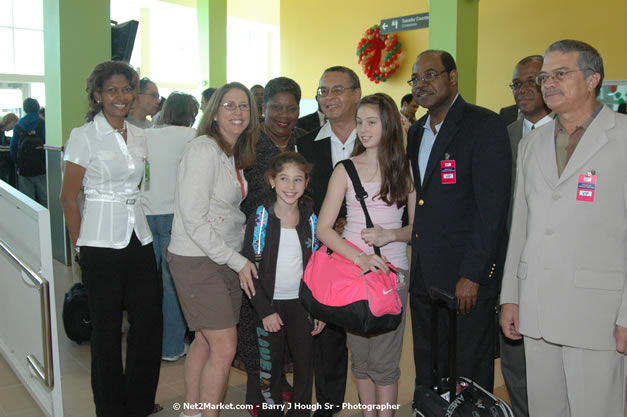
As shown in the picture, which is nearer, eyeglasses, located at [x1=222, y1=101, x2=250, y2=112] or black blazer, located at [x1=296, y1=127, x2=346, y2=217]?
eyeglasses, located at [x1=222, y1=101, x2=250, y2=112]

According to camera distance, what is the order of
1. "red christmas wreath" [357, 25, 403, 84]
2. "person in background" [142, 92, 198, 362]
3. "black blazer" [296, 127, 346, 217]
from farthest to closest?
"red christmas wreath" [357, 25, 403, 84], "person in background" [142, 92, 198, 362], "black blazer" [296, 127, 346, 217]

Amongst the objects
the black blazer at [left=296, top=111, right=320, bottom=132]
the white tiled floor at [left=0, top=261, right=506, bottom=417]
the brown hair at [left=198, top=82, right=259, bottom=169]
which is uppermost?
the black blazer at [left=296, top=111, right=320, bottom=132]

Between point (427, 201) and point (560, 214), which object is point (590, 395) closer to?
point (560, 214)

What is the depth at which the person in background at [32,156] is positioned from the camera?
22.4 ft

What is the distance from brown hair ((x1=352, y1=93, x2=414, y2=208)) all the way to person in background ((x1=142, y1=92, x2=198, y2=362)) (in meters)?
1.61

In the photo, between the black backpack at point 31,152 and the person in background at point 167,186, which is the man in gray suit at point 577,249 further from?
the black backpack at point 31,152

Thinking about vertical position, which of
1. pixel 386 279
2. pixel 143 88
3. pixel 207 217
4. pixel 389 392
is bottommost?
pixel 389 392

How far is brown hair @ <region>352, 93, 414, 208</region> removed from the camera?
240cm

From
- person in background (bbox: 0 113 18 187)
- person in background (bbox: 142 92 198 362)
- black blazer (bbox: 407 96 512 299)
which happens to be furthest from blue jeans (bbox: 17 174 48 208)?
black blazer (bbox: 407 96 512 299)

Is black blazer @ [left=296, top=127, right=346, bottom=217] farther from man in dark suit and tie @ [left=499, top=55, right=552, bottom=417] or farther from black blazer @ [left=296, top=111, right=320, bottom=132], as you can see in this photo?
black blazer @ [left=296, top=111, right=320, bottom=132]

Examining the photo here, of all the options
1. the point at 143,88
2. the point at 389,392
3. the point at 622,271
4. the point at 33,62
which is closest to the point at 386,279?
the point at 389,392

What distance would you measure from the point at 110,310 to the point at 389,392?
138cm

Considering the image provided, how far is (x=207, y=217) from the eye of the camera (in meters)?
2.48

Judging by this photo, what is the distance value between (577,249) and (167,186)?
260 centimetres
